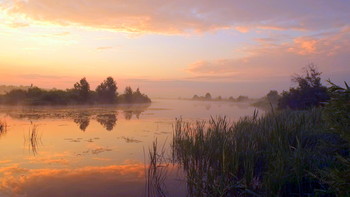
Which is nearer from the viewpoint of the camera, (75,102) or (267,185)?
(267,185)

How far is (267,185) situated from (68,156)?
25.5 ft

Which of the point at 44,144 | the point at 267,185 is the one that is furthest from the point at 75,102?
the point at 267,185

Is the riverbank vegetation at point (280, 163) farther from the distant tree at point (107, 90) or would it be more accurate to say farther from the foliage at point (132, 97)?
the foliage at point (132, 97)

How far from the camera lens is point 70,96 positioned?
135ft

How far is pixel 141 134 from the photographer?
15578 millimetres

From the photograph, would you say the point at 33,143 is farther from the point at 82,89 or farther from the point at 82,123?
the point at 82,89

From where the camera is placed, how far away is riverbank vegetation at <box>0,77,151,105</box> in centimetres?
3622

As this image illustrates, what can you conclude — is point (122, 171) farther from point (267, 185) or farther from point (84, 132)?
point (84, 132)

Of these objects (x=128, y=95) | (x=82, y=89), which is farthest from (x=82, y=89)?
(x=128, y=95)

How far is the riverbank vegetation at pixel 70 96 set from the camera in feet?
119

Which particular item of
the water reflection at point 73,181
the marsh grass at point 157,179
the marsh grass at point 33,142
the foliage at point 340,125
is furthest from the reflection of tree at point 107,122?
the foliage at point 340,125

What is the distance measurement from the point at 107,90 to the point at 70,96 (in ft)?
27.4

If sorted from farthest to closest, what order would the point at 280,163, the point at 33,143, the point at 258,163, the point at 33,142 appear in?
the point at 33,142
the point at 33,143
the point at 258,163
the point at 280,163

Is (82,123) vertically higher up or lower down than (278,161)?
lower down
